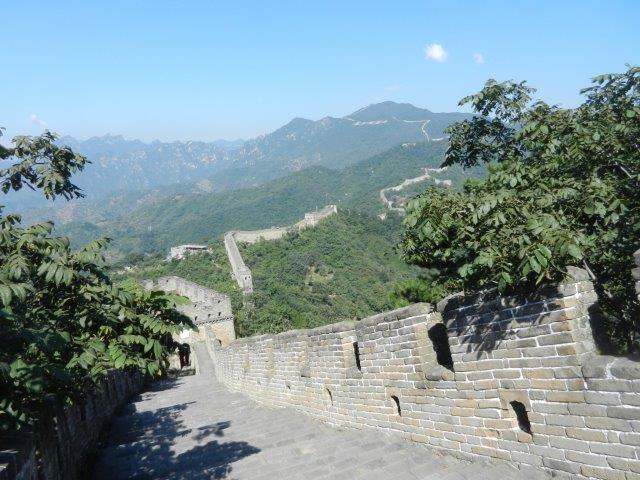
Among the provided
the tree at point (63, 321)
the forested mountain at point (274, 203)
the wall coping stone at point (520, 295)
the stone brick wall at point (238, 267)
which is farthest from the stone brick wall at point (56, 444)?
the forested mountain at point (274, 203)

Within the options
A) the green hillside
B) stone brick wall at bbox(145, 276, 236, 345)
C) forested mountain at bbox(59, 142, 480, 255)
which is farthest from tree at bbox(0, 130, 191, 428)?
forested mountain at bbox(59, 142, 480, 255)

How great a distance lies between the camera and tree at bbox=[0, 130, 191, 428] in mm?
3050

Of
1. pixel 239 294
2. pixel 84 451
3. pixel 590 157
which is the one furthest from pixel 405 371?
pixel 239 294

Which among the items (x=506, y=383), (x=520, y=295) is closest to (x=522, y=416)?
(x=506, y=383)

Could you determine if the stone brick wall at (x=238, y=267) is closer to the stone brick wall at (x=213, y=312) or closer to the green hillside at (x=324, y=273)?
the green hillside at (x=324, y=273)

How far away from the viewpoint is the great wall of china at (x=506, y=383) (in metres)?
3.27

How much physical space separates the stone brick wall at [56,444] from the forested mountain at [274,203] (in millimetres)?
87681

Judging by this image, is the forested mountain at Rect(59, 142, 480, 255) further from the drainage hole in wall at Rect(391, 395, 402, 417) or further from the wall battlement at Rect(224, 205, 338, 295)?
the drainage hole in wall at Rect(391, 395, 402, 417)

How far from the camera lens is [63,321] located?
375 centimetres

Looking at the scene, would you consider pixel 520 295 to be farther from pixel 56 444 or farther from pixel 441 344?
pixel 56 444

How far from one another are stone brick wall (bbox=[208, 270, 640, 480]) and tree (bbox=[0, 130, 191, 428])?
253cm

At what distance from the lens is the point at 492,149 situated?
8586 mm

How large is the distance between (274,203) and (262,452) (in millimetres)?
113704

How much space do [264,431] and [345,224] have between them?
6338 cm
